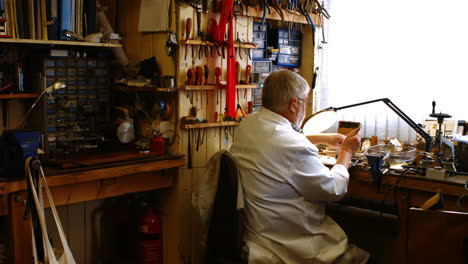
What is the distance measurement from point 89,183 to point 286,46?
1.68 meters

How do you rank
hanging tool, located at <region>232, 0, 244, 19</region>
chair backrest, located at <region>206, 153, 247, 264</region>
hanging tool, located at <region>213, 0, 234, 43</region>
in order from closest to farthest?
1. chair backrest, located at <region>206, 153, 247, 264</region>
2. hanging tool, located at <region>213, 0, 234, 43</region>
3. hanging tool, located at <region>232, 0, 244, 19</region>

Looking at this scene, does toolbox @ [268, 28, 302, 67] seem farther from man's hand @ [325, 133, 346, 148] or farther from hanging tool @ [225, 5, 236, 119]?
man's hand @ [325, 133, 346, 148]

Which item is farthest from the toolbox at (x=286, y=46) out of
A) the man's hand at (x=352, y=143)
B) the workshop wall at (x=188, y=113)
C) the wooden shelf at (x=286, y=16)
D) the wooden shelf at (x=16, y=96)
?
the wooden shelf at (x=16, y=96)

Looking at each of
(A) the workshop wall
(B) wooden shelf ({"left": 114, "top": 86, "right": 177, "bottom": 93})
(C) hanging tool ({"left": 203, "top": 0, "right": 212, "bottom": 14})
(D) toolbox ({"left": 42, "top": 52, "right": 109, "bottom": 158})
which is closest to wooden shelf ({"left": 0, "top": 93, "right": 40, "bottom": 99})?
(D) toolbox ({"left": 42, "top": 52, "right": 109, "bottom": 158})

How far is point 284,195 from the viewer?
1849mm

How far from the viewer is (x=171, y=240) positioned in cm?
270

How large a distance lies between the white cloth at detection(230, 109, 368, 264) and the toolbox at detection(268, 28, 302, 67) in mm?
1328

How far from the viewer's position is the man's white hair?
1.95 metres

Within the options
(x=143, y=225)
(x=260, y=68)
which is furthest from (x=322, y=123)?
(x=143, y=225)

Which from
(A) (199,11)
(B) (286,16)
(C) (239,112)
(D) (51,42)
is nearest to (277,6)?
(B) (286,16)

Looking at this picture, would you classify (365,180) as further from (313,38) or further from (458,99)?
(313,38)

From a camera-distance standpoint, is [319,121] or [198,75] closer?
[319,121]

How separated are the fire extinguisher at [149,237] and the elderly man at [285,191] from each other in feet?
3.24

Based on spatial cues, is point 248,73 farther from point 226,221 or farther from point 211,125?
point 226,221
